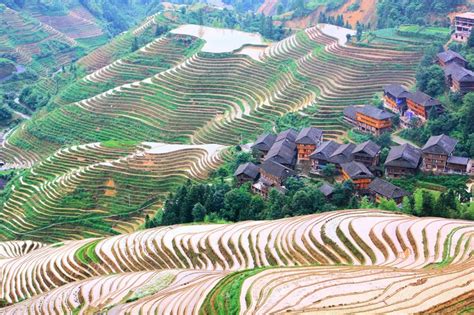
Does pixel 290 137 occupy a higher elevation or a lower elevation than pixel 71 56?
higher

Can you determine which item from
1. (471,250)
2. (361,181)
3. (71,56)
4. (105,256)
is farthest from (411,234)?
(71,56)

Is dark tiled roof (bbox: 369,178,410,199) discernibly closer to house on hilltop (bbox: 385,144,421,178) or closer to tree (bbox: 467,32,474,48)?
house on hilltop (bbox: 385,144,421,178)

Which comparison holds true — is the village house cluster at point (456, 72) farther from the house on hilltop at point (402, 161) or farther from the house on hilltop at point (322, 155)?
the house on hilltop at point (322, 155)

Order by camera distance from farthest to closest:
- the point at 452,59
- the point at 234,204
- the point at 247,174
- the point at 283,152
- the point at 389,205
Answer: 1. the point at 452,59
2. the point at 283,152
3. the point at 247,174
4. the point at 234,204
5. the point at 389,205

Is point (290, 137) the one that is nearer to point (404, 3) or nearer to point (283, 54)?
point (283, 54)

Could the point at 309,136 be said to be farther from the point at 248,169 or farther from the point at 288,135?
the point at 248,169

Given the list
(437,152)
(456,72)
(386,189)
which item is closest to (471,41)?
(456,72)

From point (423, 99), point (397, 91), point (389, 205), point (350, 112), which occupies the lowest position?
point (350, 112)
